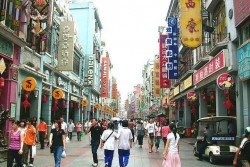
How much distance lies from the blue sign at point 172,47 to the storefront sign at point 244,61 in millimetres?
15849

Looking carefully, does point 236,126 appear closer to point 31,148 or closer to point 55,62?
point 31,148

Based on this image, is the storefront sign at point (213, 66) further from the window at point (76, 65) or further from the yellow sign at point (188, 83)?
the window at point (76, 65)

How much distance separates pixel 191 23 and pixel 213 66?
3.62 metres

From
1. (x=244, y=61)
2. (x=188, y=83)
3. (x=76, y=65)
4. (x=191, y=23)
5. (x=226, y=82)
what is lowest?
(x=226, y=82)

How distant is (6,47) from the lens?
1581 centimetres

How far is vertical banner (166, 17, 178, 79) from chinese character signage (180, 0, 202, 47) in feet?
30.5

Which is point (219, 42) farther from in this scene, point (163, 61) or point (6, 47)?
point (163, 61)

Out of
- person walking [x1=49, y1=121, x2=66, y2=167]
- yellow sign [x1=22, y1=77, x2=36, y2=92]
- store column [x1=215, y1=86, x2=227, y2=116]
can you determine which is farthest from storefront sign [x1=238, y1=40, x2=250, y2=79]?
yellow sign [x1=22, y1=77, x2=36, y2=92]

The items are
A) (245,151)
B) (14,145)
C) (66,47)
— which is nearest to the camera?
(245,151)

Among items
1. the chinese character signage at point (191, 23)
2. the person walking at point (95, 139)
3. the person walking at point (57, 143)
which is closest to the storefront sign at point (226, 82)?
the chinese character signage at point (191, 23)

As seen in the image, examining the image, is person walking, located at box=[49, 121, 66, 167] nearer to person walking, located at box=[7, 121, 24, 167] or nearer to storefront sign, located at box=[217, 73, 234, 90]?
person walking, located at box=[7, 121, 24, 167]

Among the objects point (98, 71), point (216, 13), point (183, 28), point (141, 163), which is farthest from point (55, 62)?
point (98, 71)

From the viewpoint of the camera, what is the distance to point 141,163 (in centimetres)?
1304

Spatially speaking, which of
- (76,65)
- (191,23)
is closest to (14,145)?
(191,23)
